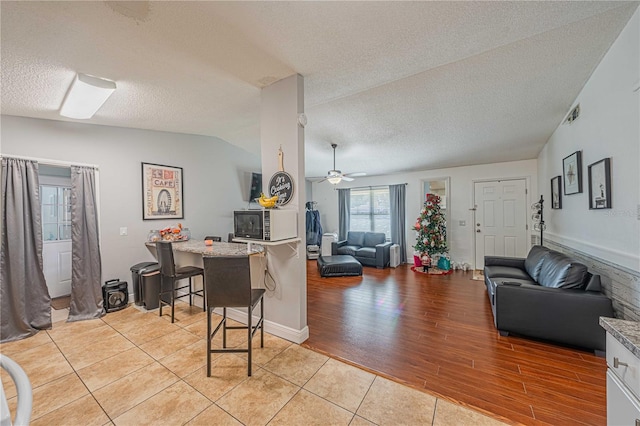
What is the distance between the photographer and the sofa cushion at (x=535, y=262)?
3226 millimetres

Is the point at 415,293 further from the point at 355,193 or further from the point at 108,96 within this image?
the point at 108,96

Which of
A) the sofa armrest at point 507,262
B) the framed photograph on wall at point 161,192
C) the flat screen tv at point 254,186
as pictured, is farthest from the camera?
the flat screen tv at point 254,186

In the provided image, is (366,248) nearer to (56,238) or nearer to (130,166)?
(130,166)

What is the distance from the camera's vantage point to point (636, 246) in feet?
5.96

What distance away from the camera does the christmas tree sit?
559 cm

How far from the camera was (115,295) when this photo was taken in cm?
339

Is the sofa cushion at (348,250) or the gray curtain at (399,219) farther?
the gray curtain at (399,219)

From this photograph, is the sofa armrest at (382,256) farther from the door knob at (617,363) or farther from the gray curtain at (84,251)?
the gray curtain at (84,251)

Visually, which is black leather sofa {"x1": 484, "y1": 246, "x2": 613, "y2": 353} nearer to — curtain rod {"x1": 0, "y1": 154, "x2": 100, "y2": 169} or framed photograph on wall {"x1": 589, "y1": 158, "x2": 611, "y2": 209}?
framed photograph on wall {"x1": 589, "y1": 158, "x2": 611, "y2": 209}

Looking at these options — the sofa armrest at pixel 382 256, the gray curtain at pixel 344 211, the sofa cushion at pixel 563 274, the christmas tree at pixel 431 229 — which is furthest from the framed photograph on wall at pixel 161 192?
the sofa cushion at pixel 563 274

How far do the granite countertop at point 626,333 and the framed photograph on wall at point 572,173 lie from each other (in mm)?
2459

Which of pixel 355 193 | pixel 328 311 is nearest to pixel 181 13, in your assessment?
pixel 328 311

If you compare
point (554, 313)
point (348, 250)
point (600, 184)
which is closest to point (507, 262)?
point (554, 313)

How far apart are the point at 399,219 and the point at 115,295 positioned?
5.75m
